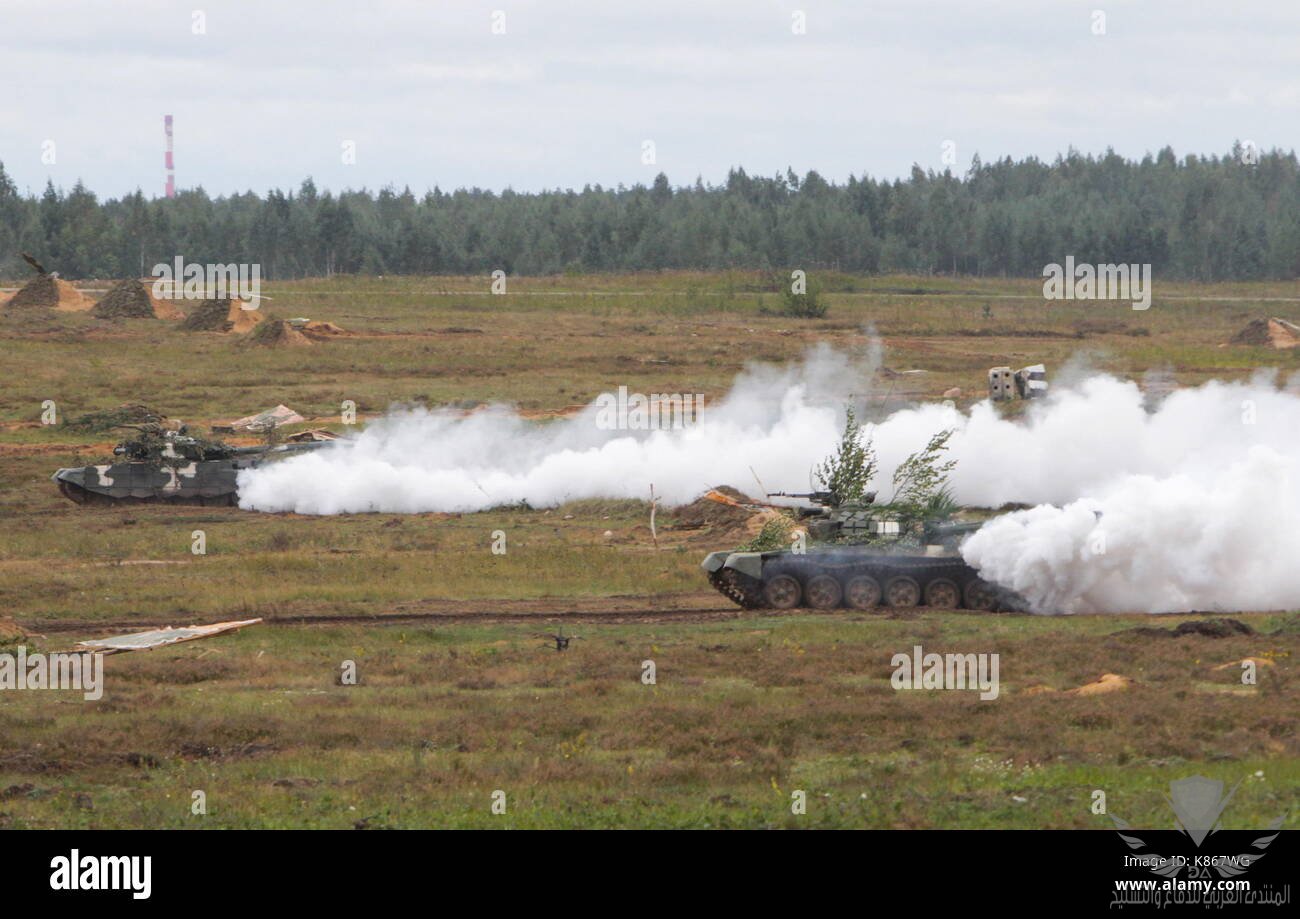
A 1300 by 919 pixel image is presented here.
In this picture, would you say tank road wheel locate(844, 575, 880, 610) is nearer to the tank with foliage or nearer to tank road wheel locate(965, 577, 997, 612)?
the tank with foliage

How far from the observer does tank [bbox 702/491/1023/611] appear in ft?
101

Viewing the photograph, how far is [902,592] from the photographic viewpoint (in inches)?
1217

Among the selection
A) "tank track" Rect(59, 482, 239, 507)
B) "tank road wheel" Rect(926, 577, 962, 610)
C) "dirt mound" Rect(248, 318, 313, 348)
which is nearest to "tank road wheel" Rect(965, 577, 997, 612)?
"tank road wheel" Rect(926, 577, 962, 610)

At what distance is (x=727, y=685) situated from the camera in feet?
75.3

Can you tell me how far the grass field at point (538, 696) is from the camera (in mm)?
16500

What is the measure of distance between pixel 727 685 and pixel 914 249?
132 meters

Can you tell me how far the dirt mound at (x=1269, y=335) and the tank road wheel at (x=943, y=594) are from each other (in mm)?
53571

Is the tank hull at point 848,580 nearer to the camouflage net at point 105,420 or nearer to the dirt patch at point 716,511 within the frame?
the dirt patch at point 716,511

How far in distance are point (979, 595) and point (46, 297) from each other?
2778 inches

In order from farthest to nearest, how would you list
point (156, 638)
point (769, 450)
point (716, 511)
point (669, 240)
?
point (669, 240) < point (769, 450) < point (716, 511) < point (156, 638)

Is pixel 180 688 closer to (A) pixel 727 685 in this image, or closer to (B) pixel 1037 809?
(A) pixel 727 685

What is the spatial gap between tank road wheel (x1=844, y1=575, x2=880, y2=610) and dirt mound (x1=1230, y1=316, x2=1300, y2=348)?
54052mm

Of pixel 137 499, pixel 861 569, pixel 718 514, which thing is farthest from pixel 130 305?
pixel 861 569

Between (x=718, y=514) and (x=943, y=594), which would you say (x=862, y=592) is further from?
(x=718, y=514)
